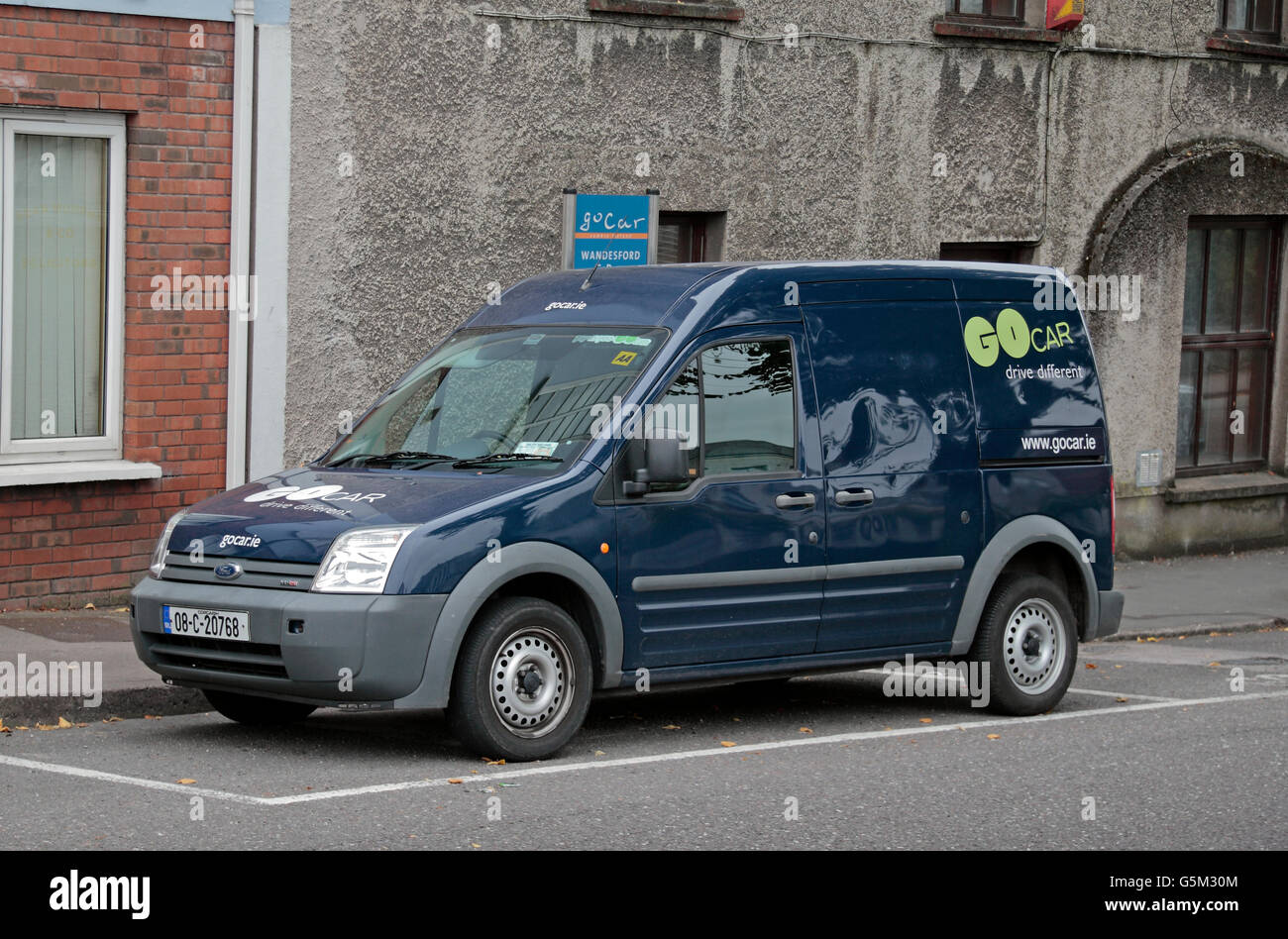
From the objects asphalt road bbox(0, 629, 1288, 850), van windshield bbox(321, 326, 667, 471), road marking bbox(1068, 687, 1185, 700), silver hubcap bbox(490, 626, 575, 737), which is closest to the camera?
asphalt road bbox(0, 629, 1288, 850)

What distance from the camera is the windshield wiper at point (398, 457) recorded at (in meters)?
8.72

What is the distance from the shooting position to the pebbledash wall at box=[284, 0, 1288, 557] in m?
13.3

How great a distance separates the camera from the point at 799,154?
15.8 metres

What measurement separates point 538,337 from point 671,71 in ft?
20.6

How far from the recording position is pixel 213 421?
1275 centimetres

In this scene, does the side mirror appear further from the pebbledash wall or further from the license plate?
the pebbledash wall

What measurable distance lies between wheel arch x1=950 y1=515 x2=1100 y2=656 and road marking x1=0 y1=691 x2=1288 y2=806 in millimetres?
451

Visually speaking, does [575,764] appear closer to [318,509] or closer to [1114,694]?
[318,509]

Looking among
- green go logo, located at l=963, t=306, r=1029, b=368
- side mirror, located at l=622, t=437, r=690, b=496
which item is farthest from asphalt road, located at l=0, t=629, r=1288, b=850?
green go logo, located at l=963, t=306, r=1029, b=368

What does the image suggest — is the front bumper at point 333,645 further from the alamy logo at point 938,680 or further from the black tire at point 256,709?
the alamy logo at point 938,680

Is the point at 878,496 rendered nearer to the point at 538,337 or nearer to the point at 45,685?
the point at 538,337

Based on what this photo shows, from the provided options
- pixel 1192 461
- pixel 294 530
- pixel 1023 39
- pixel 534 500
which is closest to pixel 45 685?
pixel 294 530

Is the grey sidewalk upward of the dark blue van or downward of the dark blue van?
downward

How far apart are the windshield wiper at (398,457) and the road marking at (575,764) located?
4.94ft
